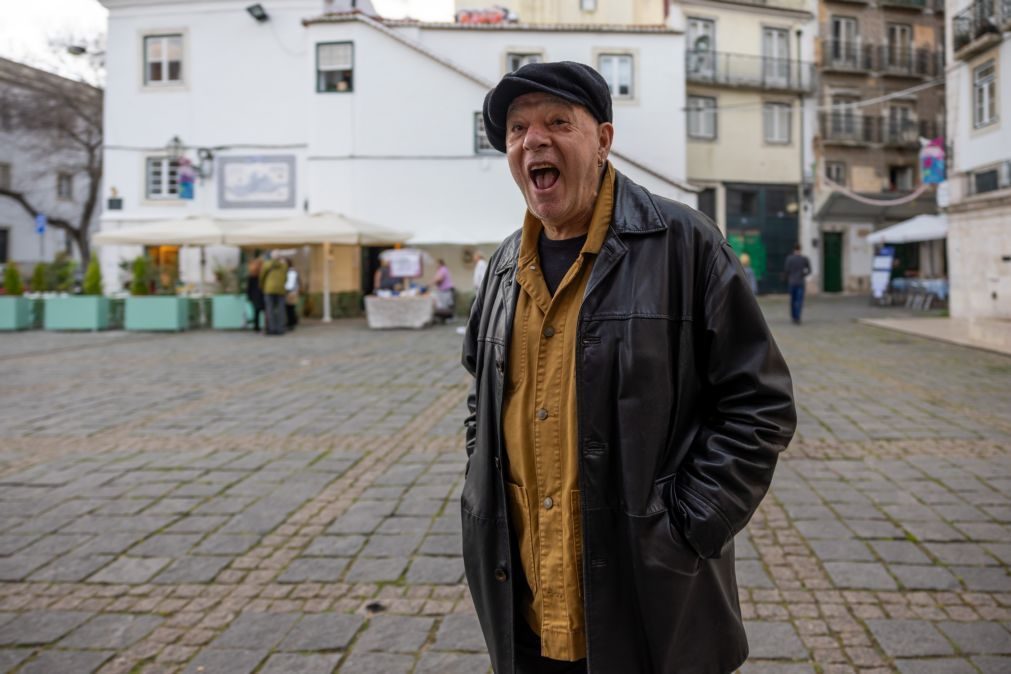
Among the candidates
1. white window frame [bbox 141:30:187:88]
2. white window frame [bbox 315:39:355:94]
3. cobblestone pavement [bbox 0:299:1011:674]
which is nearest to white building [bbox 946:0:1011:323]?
cobblestone pavement [bbox 0:299:1011:674]

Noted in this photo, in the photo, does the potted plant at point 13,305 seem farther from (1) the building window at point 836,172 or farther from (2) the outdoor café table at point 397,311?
(1) the building window at point 836,172

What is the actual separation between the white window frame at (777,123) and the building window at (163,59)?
21.9m

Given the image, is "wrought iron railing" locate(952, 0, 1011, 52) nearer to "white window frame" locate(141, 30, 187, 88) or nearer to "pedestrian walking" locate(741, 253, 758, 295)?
"pedestrian walking" locate(741, 253, 758, 295)

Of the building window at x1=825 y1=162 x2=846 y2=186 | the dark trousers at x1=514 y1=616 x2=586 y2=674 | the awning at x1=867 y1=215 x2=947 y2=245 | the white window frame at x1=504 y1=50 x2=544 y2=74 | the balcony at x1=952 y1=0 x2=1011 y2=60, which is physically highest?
the white window frame at x1=504 y1=50 x2=544 y2=74

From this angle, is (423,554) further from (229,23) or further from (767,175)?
(767,175)

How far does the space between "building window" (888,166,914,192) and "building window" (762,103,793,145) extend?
586 centimetres

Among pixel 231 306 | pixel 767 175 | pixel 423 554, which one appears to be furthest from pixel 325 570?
pixel 767 175

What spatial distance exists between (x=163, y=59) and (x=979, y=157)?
22.8 m

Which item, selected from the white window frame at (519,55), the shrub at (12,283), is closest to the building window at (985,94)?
the white window frame at (519,55)

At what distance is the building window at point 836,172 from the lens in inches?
1346

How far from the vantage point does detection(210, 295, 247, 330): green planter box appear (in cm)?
1858

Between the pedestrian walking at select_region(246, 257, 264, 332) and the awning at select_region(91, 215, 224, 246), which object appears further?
the awning at select_region(91, 215, 224, 246)

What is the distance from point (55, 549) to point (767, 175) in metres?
32.6

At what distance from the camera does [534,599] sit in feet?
6.29
